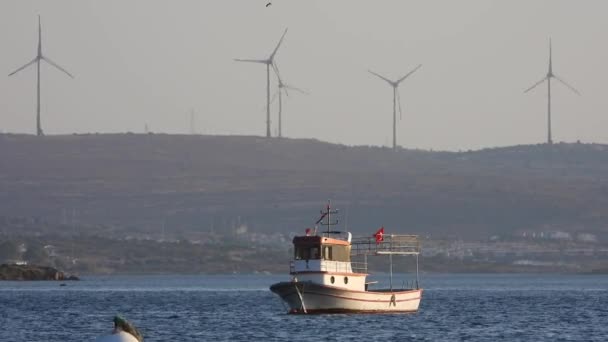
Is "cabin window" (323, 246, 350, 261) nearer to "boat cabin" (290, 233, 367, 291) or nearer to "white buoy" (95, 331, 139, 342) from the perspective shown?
"boat cabin" (290, 233, 367, 291)

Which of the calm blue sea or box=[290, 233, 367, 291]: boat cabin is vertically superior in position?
box=[290, 233, 367, 291]: boat cabin

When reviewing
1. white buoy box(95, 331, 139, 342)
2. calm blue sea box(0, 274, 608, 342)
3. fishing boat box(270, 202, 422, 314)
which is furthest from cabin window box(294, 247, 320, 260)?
white buoy box(95, 331, 139, 342)

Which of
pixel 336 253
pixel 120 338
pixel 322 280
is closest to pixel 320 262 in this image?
pixel 322 280

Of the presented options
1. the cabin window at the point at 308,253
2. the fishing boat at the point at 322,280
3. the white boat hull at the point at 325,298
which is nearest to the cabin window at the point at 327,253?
the fishing boat at the point at 322,280

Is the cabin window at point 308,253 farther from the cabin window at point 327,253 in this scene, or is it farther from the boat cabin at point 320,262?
the cabin window at point 327,253

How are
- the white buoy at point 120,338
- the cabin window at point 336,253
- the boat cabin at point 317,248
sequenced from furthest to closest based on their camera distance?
the cabin window at point 336,253 → the boat cabin at point 317,248 → the white buoy at point 120,338

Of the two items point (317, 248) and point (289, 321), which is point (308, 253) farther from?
point (289, 321)

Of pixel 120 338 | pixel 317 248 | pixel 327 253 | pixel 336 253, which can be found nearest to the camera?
pixel 120 338

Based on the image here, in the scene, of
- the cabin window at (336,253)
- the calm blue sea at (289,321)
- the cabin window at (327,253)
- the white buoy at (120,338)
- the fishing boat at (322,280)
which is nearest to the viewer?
the white buoy at (120,338)

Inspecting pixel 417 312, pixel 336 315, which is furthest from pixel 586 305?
pixel 336 315

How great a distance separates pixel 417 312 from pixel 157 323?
2350cm

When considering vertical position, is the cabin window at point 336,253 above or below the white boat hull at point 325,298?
above

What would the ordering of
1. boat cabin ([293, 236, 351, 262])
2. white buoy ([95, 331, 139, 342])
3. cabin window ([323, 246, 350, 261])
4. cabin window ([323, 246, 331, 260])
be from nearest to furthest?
white buoy ([95, 331, 139, 342]), boat cabin ([293, 236, 351, 262]), cabin window ([323, 246, 331, 260]), cabin window ([323, 246, 350, 261])

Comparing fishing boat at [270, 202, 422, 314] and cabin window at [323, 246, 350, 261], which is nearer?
fishing boat at [270, 202, 422, 314]
